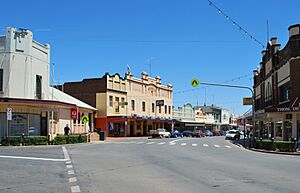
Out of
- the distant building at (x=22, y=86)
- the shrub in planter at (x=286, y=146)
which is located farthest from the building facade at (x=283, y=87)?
the distant building at (x=22, y=86)

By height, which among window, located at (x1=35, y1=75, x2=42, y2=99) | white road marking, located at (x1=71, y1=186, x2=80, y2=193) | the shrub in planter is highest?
window, located at (x1=35, y1=75, x2=42, y2=99)

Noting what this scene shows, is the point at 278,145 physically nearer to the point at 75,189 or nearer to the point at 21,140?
the point at 21,140

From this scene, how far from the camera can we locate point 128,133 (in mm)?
67125

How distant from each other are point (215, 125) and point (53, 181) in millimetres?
102827

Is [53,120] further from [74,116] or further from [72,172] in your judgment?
[72,172]

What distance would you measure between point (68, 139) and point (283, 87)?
68.2ft

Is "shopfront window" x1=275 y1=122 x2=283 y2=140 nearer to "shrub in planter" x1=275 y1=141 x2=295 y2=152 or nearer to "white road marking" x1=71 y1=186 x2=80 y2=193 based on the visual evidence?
"shrub in planter" x1=275 y1=141 x2=295 y2=152

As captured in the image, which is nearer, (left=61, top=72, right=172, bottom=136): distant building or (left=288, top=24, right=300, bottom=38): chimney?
(left=288, top=24, right=300, bottom=38): chimney

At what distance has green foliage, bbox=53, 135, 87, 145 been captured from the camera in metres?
37.7

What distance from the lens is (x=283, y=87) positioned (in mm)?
39094

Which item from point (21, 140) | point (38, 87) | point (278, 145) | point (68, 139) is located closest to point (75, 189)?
point (278, 145)

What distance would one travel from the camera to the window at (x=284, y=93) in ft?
123

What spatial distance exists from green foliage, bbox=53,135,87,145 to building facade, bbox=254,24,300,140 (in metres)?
18.3

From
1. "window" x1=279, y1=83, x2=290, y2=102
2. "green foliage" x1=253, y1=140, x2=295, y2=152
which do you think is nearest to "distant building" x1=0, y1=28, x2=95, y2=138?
"green foliage" x1=253, y1=140, x2=295, y2=152
